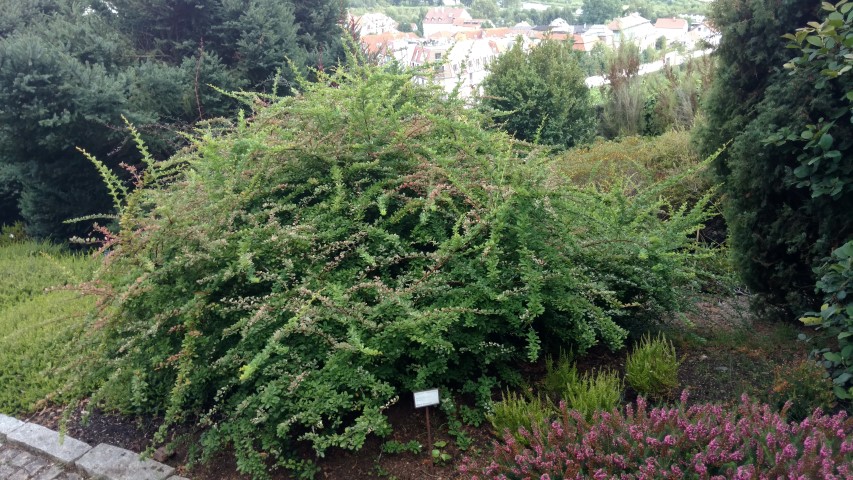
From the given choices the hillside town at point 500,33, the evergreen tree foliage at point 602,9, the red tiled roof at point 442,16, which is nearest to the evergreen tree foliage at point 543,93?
the hillside town at point 500,33

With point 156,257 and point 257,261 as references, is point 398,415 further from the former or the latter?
point 156,257

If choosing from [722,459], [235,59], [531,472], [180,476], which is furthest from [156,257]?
[235,59]

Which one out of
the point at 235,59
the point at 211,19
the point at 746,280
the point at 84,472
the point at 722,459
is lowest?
the point at 84,472

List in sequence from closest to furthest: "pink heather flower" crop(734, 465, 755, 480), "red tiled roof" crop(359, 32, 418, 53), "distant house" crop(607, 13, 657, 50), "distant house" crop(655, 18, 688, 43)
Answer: "pink heather flower" crop(734, 465, 755, 480) < "red tiled roof" crop(359, 32, 418, 53) < "distant house" crop(607, 13, 657, 50) < "distant house" crop(655, 18, 688, 43)

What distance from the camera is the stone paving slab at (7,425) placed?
142 inches

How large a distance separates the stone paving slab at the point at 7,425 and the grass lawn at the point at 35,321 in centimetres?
10

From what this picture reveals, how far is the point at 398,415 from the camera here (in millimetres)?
3117

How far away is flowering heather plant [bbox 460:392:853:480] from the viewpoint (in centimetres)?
188

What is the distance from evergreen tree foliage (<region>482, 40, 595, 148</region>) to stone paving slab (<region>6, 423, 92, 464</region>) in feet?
23.6

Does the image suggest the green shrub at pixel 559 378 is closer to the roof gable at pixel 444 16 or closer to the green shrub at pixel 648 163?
the green shrub at pixel 648 163

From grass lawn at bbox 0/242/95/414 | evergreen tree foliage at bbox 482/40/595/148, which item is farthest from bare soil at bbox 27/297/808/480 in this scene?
evergreen tree foliage at bbox 482/40/595/148

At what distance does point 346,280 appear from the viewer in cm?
313

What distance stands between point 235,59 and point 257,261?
592cm

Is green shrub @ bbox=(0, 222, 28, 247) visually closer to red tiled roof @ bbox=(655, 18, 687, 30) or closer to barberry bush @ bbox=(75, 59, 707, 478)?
barberry bush @ bbox=(75, 59, 707, 478)
